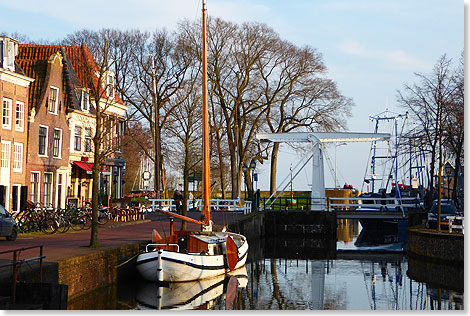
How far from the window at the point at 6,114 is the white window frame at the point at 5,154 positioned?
74 cm

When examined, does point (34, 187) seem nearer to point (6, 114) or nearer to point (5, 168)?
point (5, 168)

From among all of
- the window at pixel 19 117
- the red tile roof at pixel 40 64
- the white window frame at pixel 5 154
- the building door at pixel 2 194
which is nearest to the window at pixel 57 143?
the red tile roof at pixel 40 64

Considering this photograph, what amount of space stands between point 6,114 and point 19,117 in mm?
1238

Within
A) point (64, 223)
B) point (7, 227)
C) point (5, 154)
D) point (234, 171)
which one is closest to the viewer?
point (7, 227)

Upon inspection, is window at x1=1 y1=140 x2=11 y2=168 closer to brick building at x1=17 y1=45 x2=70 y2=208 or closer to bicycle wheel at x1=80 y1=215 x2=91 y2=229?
brick building at x1=17 y1=45 x2=70 y2=208

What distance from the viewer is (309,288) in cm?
2255

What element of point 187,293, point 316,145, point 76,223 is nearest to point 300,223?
point 316,145

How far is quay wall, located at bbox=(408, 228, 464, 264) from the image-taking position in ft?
84.6

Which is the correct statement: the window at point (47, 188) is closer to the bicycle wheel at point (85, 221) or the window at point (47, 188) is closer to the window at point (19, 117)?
the window at point (19, 117)

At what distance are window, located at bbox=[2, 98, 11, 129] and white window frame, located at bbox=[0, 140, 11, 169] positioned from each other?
0.74 meters

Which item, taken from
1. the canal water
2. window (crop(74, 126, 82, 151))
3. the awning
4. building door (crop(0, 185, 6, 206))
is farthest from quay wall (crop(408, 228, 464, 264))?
window (crop(74, 126, 82, 151))

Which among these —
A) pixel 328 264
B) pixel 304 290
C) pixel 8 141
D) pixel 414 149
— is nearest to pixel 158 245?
pixel 304 290

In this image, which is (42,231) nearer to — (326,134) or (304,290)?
(304,290)

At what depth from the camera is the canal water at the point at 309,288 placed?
61.6ft
